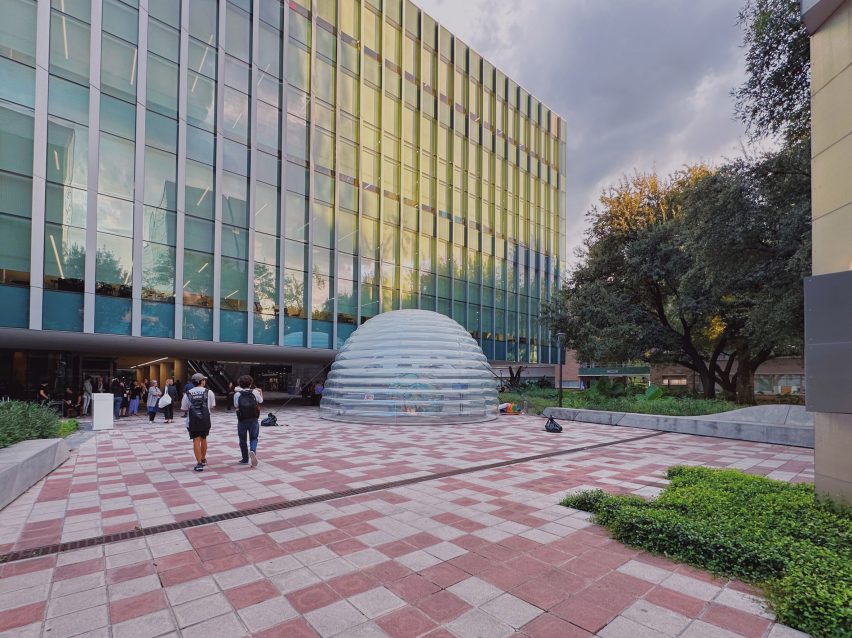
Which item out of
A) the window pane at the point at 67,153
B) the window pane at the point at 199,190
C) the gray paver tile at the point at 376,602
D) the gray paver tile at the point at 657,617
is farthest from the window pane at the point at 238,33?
the gray paver tile at the point at 657,617

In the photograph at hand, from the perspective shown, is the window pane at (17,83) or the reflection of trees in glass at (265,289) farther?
the reflection of trees in glass at (265,289)

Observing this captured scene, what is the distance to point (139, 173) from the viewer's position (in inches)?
761

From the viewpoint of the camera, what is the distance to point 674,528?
5.08 meters

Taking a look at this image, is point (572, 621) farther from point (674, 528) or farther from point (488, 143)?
point (488, 143)

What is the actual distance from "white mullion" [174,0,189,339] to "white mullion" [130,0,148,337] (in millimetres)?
1398

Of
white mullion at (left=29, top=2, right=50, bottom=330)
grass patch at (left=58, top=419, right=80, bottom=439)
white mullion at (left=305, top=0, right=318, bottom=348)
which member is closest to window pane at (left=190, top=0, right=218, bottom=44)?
white mullion at (left=305, top=0, right=318, bottom=348)

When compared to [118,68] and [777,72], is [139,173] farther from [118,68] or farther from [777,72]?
[777,72]

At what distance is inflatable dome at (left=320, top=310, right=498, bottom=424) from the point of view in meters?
17.6

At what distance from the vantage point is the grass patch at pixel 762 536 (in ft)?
11.8

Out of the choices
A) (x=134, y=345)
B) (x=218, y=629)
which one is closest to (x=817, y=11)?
(x=218, y=629)

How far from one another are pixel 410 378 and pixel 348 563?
1307cm

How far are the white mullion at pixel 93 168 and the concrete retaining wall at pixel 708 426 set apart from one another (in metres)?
19.7

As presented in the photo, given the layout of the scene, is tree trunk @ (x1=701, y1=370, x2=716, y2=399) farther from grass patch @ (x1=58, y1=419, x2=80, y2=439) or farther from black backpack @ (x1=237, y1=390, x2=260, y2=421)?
grass patch @ (x1=58, y1=419, x2=80, y2=439)

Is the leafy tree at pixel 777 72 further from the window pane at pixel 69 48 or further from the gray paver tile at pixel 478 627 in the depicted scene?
the window pane at pixel 69 48
